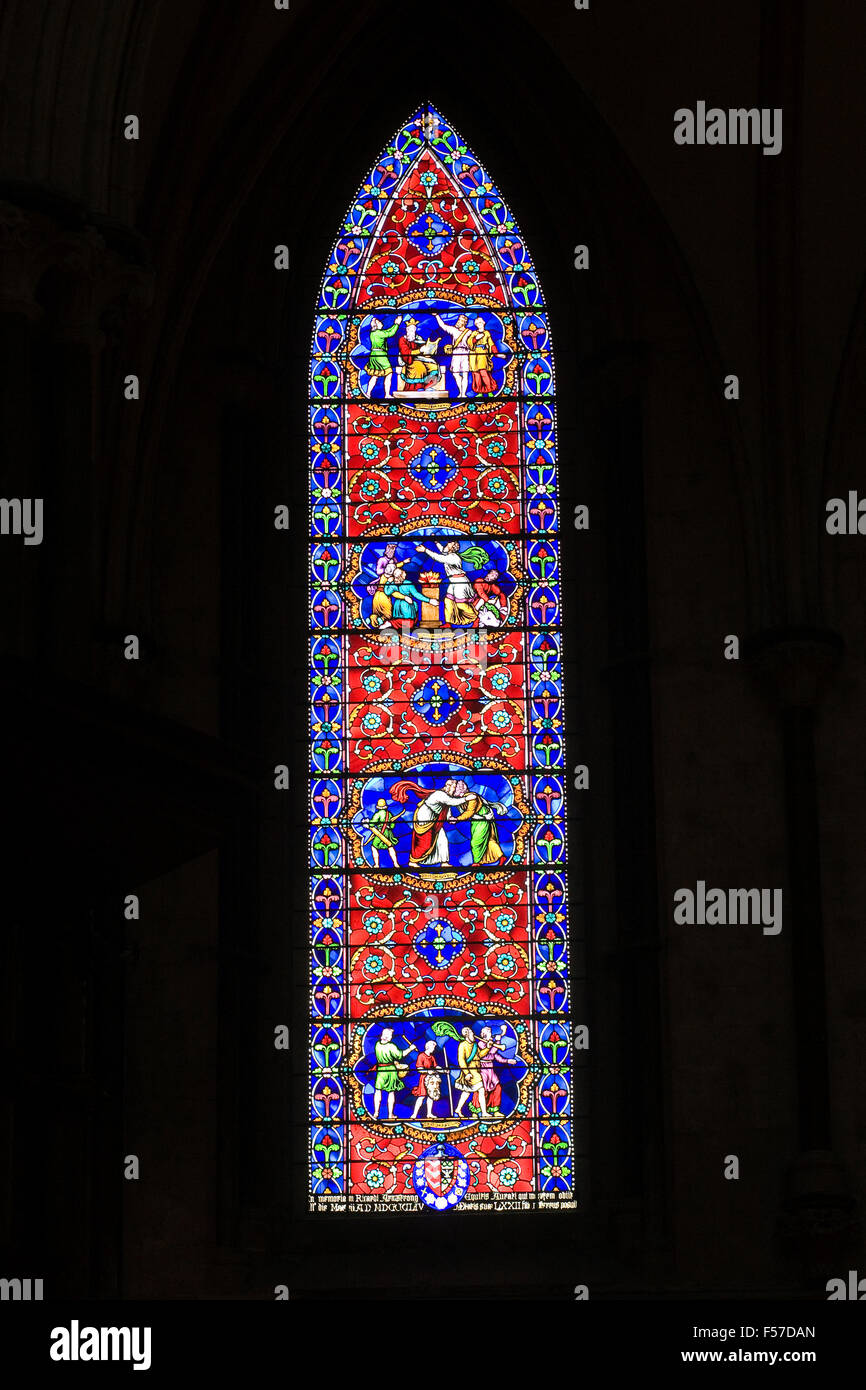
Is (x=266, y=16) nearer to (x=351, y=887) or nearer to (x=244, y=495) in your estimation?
(x=244, y=495)

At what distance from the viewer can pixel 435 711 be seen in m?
15.8

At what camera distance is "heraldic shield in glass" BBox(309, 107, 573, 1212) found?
1503cm

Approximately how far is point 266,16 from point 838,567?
14.9 feet

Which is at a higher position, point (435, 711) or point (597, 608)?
point (597, 608)

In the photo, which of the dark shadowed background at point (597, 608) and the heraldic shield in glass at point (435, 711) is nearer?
the dark shadowed background at point (597, 608)

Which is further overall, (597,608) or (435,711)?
(597,608)

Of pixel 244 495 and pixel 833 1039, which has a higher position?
pixel 244 495

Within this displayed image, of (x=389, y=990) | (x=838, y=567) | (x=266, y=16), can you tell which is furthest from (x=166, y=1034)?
(x=266, y=16)

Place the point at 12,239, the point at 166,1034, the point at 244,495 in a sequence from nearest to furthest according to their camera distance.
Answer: the point at 12,239
the point at 166,1034
the point at 244,495

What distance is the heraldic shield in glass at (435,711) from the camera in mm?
15031

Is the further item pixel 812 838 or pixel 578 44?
pixel 578 44

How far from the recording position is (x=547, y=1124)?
49.3ft

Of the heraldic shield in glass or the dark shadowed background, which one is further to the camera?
the heraldic shield in glass

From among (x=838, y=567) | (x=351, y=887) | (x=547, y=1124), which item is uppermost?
(x=838, y=567)
